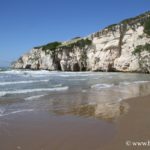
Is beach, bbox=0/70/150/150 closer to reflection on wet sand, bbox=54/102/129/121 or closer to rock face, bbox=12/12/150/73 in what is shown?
reflection on wet sand, bbox=54/102/129/121

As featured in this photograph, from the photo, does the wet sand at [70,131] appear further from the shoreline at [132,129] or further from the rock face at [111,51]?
the rock face at [111,51]

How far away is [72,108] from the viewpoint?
10.2m

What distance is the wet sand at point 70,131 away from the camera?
5688 mm

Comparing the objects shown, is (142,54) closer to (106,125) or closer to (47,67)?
(47,67)

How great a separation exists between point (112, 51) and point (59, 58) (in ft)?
53.4

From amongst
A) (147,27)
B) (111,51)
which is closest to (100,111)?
(147,27)

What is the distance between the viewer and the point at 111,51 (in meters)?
47.3

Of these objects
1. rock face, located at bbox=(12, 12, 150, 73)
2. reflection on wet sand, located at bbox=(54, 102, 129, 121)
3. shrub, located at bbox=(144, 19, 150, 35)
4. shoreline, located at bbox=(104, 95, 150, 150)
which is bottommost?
reflection on wet sand, located at bbox=(54, 102, 129, 121)

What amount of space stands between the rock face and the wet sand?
31407mm

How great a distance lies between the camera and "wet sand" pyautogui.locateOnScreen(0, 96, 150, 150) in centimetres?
569

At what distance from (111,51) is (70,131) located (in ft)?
136

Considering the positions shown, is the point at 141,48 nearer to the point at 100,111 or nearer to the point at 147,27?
the point at 147,27

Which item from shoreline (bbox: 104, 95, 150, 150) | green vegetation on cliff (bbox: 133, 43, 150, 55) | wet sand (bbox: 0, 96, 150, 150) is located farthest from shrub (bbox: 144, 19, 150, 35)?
wet sand (bbox: 0, 96, 150, 150)

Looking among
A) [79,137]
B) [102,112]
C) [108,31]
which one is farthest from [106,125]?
[108,31]
